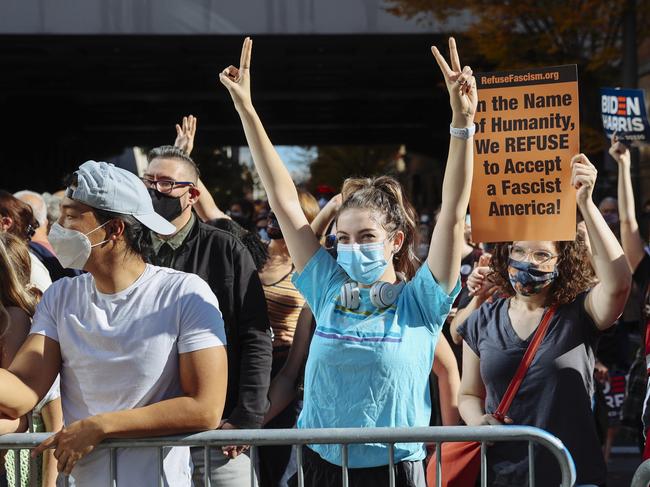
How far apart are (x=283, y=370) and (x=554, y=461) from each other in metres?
1.79

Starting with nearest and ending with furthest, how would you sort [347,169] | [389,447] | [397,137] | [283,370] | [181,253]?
[389,447]
[181,253]
[283,370]
[397,137]
[347,169]

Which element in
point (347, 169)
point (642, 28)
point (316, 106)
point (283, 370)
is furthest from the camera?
point (347, 169)

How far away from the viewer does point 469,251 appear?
291 inches

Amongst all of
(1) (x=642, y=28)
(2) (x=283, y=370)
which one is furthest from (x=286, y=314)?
(1) (x=642, y=28)

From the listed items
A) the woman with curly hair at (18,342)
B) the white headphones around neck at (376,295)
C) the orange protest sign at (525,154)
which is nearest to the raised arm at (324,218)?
the orange protest sign at (525,154)

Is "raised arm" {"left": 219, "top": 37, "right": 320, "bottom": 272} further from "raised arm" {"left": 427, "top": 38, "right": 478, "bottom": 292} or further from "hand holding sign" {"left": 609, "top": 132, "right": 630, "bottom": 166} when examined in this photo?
"hand holding sign" {"left": 609, "top": 132, "right": 630, "bottom": 166}

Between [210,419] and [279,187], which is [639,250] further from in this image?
[210,419]

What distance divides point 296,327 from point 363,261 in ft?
5.59

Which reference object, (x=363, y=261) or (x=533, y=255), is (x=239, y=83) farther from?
(x=533, y=255)

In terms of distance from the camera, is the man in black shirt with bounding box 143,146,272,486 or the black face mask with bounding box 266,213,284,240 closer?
the man in black shirt with bounding box 143,146,272,486

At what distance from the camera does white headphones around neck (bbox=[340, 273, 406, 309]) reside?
3678mm

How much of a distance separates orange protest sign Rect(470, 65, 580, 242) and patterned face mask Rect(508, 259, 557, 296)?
0.12m

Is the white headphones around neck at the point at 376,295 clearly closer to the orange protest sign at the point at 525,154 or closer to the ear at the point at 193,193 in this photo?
the orange protest sign at the point at 525,154

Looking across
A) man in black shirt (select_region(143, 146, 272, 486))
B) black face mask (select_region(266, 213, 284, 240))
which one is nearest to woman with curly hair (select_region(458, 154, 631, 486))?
man in black shirt (select_region(143, 146, 272, 486))
